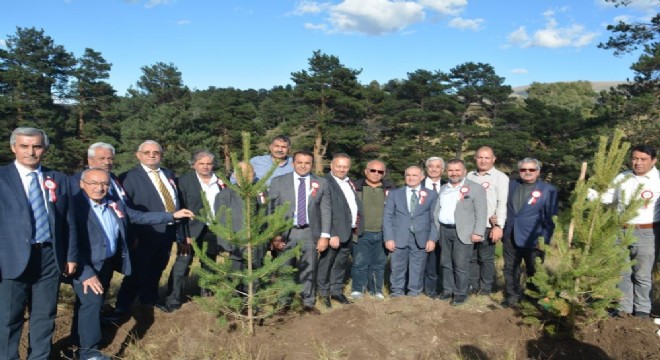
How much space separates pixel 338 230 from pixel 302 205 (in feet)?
2.23

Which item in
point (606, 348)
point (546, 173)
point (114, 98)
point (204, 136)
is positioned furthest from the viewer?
point (114, 98)

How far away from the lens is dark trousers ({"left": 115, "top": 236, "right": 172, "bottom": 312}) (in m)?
5.24

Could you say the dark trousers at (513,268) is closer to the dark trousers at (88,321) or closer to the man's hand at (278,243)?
the man's hand at (278,243)

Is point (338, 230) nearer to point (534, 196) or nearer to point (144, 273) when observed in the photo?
point (144, 273)

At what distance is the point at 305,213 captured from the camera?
18.1 feet

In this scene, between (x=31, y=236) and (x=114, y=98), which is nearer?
(x=31, y=236)

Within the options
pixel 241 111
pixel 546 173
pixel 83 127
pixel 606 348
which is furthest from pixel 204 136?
pixel 606 348

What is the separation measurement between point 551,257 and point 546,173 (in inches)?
1041

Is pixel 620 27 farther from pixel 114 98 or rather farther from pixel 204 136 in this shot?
pixel 114 98

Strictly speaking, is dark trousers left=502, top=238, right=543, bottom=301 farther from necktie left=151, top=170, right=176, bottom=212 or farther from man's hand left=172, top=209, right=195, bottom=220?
necktie left=151, top=170, right=176, bottom=212

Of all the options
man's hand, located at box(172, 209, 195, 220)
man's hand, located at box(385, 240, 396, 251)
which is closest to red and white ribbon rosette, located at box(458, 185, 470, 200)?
man's hand, located at box(385, 240, 396, 251)

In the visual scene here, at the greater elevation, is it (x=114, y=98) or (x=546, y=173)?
(x=114, y=98)

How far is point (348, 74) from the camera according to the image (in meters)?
32.7

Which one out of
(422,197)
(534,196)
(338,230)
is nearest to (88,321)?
(338,230)
